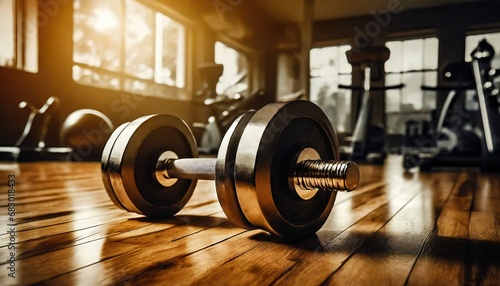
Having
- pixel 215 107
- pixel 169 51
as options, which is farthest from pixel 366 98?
pixel 169 51

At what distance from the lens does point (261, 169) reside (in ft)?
2.14

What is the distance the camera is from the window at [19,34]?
14.0 ft

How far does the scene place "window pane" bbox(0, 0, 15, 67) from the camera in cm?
424

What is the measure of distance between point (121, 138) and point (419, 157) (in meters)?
2.94

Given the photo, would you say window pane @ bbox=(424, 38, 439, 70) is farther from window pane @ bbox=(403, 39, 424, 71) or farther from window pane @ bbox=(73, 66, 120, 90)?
window pane @ bbox=(73, 66, 120, 90)

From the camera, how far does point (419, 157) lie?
3.26m

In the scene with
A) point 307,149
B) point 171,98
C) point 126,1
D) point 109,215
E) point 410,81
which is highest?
point 126,1

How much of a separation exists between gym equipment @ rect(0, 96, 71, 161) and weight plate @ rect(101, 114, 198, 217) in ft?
10.2

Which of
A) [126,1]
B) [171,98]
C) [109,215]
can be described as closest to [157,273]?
[109,215]

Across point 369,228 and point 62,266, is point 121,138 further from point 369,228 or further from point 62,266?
point 369,228

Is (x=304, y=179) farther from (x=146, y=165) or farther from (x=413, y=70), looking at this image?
(x=413, y=70)

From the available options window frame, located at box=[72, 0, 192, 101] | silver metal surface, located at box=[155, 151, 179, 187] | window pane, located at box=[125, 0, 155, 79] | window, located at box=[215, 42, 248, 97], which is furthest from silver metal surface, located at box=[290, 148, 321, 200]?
window, located at box=[215, 42, 248, 97]

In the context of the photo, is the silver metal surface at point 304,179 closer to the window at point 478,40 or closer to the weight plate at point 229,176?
the weight plate at point 229,176

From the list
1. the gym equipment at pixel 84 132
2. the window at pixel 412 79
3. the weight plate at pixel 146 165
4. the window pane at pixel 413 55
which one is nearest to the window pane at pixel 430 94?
the window at pixel 412 79
